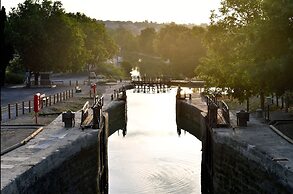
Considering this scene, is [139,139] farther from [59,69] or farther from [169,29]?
[169,29]

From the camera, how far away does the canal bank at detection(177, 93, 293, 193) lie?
20469 mm

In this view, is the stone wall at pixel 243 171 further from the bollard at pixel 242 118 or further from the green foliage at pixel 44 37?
the green foliage at pixel 44 37

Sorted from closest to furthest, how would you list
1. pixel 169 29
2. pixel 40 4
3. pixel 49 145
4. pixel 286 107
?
pixel 49 145 < pixel 286 107 < pixel 40 4 < pixel 169 29

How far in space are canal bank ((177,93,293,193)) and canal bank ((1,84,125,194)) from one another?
590 centimetres

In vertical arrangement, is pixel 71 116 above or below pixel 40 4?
below

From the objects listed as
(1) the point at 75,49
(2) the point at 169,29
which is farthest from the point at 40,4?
(2) the point at 169,29

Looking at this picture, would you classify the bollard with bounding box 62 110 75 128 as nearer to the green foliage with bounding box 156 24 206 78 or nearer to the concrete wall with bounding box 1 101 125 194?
the concrete wall with bounding box 1 101 125 194

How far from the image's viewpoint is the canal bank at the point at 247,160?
20.5m

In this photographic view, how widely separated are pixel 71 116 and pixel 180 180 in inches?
280

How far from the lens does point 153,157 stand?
38562 millimetres

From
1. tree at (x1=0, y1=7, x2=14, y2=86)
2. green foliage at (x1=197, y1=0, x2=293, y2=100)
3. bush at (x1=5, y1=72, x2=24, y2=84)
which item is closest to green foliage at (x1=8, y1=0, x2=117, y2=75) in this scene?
tree at (x1=0, y1=7, x2=14, y2=86)

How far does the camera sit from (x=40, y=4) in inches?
2945

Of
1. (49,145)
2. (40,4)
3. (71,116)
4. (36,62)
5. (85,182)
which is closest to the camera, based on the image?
(49,145)

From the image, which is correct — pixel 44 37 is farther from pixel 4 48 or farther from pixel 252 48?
pixel 252 48
